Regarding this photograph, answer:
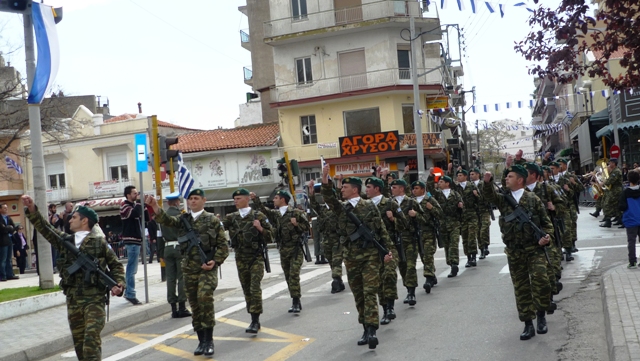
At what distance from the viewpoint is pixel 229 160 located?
4266cm

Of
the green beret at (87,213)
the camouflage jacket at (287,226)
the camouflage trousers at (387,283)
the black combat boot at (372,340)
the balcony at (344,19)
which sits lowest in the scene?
the black combat boot at (372,340)

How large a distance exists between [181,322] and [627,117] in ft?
82.1

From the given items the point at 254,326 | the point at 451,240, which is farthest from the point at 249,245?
the point at 451,240

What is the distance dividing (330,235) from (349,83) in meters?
26.9

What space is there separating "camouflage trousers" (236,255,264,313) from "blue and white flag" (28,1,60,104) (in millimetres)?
5586

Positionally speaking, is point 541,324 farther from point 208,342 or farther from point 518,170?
point 208,342

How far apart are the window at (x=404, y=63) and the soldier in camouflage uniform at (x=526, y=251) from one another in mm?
31452

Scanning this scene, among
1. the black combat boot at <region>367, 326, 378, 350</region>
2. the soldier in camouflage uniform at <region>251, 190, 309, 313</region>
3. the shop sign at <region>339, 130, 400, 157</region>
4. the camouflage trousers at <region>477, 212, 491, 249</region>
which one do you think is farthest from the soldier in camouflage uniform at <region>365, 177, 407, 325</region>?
the shop sign at <region>339, 130, 400, 157</region>

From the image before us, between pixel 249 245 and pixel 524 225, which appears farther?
pixel 249 245

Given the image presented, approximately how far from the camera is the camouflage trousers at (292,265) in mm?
10945

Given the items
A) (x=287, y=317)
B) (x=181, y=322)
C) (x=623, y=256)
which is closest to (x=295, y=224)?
(x=287, y=317)

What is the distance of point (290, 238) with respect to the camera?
37.3ft

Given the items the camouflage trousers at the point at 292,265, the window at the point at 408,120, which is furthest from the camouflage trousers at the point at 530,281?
the window at the point at 408,120

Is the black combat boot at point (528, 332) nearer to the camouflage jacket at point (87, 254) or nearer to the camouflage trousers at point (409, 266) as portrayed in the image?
the camouflage trousers at point (409, 266)
